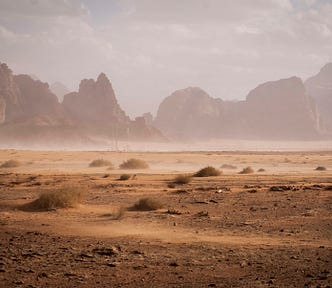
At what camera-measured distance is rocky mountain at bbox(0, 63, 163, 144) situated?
118 meters

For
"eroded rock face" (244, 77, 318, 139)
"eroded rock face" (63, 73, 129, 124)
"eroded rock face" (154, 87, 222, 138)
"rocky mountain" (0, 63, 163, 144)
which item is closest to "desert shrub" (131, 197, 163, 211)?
"rocky mountain" (0, 63, 163, 144)

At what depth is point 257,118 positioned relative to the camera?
7613 inches

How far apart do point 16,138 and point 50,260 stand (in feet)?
367

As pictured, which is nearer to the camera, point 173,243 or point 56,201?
point 173,243

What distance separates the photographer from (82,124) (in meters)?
Result: 129

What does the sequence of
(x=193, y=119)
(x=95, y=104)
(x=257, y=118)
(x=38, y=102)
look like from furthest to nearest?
(x=257, y=118) → (x=193, y=119) → (x=95, y=104) → (x=38, y=102)

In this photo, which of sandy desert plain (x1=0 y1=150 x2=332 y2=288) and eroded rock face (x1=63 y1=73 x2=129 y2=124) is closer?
sandy desert plain (x1=0 y1=150 x2=332 y2=288)

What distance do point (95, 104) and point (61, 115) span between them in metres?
13.7

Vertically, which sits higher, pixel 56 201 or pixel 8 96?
pixel 8 96

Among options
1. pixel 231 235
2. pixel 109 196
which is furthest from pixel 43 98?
pixel 231 235

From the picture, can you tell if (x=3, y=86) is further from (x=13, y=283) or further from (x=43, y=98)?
(x=13, y=283)

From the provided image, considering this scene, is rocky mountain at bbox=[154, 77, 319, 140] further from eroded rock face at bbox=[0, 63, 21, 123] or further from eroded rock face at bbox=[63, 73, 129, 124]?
eroded rock face at bbox=[0, 63, 21, 123]

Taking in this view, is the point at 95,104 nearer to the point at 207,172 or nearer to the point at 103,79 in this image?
the point at 103,79

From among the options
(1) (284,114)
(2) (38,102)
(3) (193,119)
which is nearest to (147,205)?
(2) (38,102)
